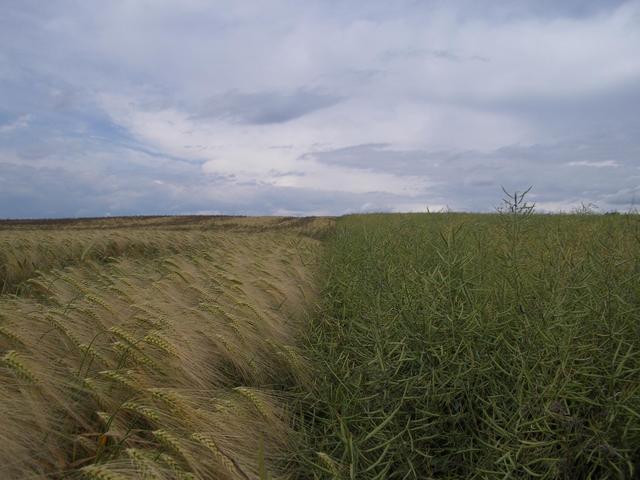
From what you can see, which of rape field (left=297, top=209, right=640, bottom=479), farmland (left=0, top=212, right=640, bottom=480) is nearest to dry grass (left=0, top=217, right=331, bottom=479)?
farmland (left=0, top=212, right=640, bottom=480)

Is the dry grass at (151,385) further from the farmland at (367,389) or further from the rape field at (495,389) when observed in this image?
the rape field at (495,389)

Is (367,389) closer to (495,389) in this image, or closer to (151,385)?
(495,389)

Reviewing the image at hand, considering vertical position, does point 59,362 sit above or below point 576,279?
below

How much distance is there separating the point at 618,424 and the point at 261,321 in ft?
5.97

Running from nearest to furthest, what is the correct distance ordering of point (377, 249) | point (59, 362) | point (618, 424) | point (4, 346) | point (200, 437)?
point (200, 437), point (618, 424), point (59, 362), point (4, 346), point (377, 249)

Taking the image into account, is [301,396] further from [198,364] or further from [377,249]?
[377,249]

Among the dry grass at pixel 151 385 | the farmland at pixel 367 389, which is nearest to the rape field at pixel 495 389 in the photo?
the farmland at pixel 367 389

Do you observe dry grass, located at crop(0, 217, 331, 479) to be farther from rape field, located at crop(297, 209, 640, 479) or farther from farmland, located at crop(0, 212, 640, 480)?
rape field, located at crop(297, 209, 640, 479)

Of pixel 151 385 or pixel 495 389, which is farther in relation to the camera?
pixel 151 385

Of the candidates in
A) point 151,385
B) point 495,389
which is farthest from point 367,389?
point 151,385

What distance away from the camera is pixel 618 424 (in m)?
1.51

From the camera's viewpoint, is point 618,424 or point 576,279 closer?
point 618,424

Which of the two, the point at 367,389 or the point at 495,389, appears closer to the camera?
the point at 495,389

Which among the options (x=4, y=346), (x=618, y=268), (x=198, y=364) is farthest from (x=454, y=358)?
(x=4, y=346)
